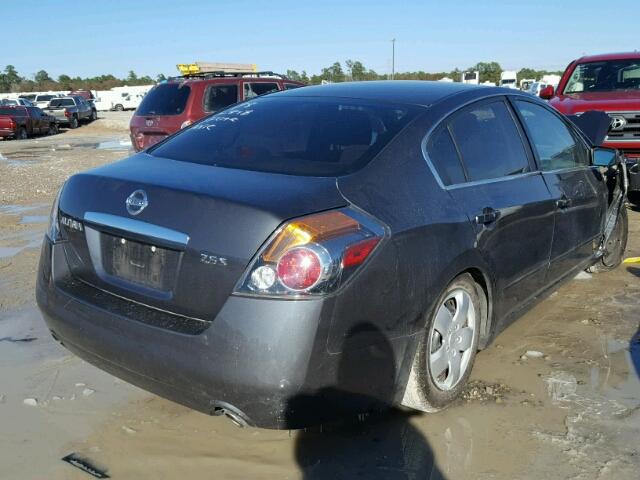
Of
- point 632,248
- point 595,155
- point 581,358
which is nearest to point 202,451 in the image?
point 581,358

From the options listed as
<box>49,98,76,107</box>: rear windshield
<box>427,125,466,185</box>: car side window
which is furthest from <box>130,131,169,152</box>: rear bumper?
<box>49,98,76,107</box>: rear windshield

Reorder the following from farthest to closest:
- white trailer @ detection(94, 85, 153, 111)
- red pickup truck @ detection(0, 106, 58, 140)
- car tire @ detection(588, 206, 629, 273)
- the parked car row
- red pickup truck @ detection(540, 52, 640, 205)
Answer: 1. white trailer @ detection(94, 85, 153, 111)
2. the parked car row
3. red pickup truck @ detection(0, 106, 58, 140)
4. red pickup truck @ detection(540, 52, 640, 205)
5. car tire @ detection(588, 206, 629, 273)

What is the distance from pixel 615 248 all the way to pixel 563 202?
194 centimetres

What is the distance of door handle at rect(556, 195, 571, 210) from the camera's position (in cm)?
414

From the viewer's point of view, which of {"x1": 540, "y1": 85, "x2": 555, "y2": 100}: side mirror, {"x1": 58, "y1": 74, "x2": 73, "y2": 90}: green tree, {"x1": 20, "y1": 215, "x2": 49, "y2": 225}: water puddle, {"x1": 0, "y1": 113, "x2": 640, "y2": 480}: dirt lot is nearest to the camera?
{"x1": 0, "y1": 113, "x2": 640, "y2": 480}: dirt lot

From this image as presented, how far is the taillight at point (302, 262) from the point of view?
95.1 inches

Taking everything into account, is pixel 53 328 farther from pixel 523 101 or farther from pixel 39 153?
pixel 39 153

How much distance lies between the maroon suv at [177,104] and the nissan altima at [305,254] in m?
7.34

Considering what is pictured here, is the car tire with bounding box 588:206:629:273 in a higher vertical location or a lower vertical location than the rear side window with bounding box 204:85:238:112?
lower

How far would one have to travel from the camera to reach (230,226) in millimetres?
2500

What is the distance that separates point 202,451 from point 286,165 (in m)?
1.39

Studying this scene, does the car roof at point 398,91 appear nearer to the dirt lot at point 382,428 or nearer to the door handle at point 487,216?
the door handle at point 487,216

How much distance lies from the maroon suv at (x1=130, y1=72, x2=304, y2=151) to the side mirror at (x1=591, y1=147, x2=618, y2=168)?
22.4ft

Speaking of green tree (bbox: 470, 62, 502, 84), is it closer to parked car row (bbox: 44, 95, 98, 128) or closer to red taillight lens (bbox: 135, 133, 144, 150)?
parked car row (bbox: 44, 95, 98, 128)
